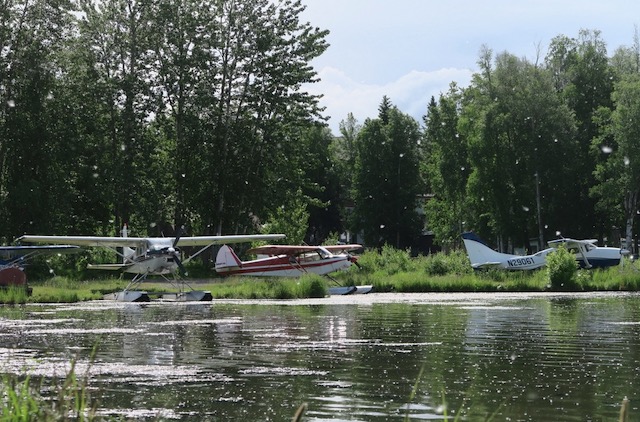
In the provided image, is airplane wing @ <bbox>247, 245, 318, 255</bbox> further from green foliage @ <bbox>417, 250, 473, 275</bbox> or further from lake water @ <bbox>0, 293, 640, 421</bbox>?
lake water @ <bbox>0, 293, 640, 421</bbox>

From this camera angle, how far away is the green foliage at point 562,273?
1344 inches

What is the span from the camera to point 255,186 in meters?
48.4

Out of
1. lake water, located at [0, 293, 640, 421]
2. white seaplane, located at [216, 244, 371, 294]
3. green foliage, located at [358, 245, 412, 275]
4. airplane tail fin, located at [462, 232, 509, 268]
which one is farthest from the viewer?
green foliage, located at [358, 245, 412, 275]

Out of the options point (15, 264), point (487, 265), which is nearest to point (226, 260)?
point (15, 264)

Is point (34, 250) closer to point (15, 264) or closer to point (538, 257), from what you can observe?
point (15, 264)

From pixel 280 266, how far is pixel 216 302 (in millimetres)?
8153

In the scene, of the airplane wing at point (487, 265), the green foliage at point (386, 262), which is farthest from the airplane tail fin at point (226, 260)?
the airplane wing at point (487, 265)

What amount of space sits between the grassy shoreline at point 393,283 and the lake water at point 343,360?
22.6 ft

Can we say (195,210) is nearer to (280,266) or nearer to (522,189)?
(280,266)

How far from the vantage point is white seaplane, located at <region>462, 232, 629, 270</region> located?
128 feet

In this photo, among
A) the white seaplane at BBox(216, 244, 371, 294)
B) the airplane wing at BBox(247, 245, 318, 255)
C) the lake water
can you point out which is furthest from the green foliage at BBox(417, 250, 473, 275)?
the lake water

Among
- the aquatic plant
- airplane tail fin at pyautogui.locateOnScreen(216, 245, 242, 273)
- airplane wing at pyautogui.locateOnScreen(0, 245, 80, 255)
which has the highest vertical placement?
airplane wing at pyautogui.locateOnScreen(0, 245, 80, 255)

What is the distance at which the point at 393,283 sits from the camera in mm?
35125

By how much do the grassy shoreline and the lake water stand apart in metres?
6.88
